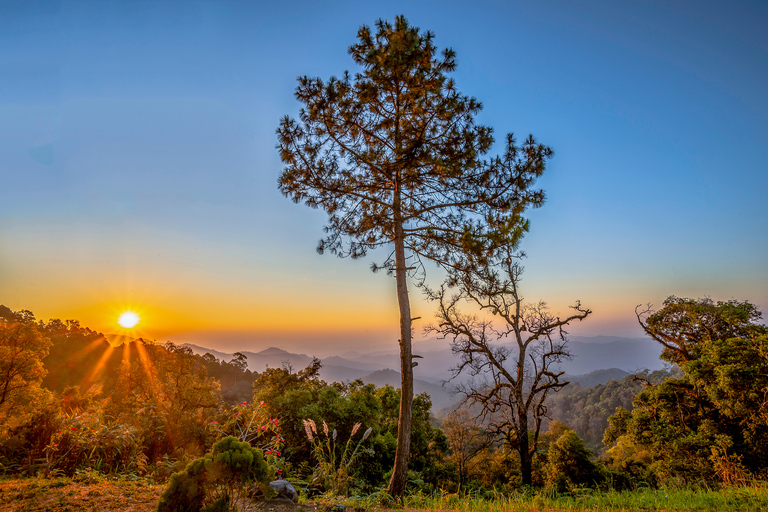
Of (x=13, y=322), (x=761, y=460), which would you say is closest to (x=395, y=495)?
(x=13, y=322)

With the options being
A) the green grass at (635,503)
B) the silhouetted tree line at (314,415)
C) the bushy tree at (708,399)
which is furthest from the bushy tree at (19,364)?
the bushy tree at (708,399)

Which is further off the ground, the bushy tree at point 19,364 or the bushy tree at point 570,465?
the bushy tree at point 19,364

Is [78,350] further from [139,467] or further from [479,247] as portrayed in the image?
[479,247]

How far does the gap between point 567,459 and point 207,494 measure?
14364 mm

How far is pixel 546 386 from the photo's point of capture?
1234 cm

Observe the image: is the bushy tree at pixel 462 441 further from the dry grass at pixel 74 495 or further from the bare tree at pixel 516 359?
the dry grass at pixel 74 495

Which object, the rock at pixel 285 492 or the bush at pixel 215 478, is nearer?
the bush at pixel 215 478

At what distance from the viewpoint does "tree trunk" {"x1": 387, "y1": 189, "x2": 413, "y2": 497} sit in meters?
5.99

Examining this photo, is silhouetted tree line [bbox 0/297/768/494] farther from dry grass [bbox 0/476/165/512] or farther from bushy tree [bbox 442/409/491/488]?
bushy tree [bbox 442/409/491/488]

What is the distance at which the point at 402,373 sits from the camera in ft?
21.3

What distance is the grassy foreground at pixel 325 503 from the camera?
149 inches

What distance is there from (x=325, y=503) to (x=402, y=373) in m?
2.75

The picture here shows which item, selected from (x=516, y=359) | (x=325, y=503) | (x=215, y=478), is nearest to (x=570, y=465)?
(x=516, y=359)

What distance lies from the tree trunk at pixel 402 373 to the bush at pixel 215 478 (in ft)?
10.6
